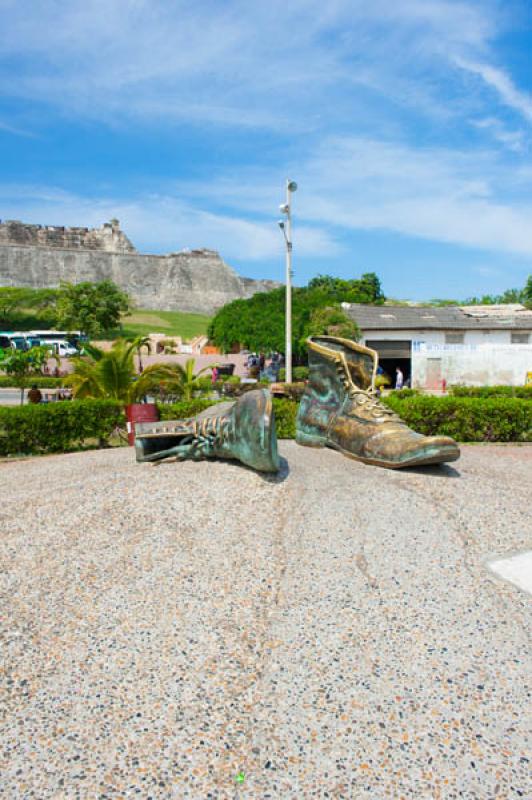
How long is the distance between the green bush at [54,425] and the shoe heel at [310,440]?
350 centimetres

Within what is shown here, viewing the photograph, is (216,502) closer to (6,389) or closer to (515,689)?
(515,689)

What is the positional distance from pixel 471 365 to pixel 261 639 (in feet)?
66.1

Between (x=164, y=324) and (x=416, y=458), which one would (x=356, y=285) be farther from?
(x=416, y=458)

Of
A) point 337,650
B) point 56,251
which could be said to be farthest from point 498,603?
point 56,251

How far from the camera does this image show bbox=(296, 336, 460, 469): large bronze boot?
4625 millimetres

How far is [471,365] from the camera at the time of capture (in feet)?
69.9

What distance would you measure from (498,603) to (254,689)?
4.58ft

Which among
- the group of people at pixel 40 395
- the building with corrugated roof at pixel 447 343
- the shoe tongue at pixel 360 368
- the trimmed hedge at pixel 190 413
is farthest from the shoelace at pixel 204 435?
the building with corrugated roof at pixel 447 343

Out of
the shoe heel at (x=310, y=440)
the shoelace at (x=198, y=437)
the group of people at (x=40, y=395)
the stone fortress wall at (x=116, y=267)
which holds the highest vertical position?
the stone fortress wall at (x=116, y=267)

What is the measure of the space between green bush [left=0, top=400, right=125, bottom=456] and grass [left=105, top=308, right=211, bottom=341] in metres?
41.8

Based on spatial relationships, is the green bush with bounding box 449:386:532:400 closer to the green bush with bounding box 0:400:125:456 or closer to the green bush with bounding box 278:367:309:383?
the green bush with bounding box 0:400:125:456

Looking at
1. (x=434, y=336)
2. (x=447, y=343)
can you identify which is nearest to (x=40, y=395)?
(x=434, y=336)

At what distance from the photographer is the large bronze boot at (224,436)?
4137mm

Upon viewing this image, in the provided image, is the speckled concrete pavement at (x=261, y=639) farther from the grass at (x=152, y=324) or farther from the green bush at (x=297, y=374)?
the grass at (x=152, y=324)
